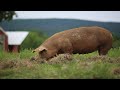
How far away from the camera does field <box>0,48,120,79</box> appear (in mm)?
5723

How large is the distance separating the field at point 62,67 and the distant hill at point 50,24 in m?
0.43

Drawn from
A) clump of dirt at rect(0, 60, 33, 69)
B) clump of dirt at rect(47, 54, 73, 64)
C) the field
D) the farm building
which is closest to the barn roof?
the farm building

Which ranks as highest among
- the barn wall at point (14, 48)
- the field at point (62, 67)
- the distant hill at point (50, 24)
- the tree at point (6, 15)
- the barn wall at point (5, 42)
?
the tree at point (6, 15)

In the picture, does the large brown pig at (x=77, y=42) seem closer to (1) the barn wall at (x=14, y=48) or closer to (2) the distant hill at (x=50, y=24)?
(2) the distant hill at (x=50, y=24)

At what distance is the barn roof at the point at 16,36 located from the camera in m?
6.07

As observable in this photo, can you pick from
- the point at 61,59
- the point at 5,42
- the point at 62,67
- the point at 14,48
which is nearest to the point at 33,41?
the point at 14,48

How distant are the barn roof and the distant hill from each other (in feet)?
0.22

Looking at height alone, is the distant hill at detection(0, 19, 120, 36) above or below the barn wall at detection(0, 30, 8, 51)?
above

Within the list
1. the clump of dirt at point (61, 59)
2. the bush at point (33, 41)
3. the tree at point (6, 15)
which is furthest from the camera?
the bush at point (33, 41)

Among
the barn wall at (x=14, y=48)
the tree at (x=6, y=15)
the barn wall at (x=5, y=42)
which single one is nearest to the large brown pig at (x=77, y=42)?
the barn wall at (x=14, y=48)

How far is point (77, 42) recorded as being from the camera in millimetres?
6680

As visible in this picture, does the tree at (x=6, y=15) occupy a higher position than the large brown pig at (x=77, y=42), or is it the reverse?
the tree at (x=6, y=15)

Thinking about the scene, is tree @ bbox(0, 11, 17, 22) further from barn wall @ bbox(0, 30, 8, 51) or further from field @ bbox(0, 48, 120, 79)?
field @ bbox(0, 48, 120, 79)
